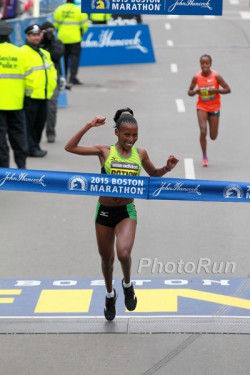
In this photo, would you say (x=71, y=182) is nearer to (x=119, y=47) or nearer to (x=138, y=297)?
(x=138, y=297)

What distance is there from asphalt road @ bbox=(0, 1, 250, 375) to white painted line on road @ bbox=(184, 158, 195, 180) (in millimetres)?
92

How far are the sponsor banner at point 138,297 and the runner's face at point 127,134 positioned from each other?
167 cm

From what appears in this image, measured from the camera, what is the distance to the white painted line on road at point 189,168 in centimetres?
1622

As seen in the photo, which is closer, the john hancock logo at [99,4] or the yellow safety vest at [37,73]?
the john hancock logo at [99,4]

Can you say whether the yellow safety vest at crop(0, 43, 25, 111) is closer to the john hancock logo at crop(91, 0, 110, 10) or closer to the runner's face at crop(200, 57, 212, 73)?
the runner's face at crop(200, 57, 212, 73)

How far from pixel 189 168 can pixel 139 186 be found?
7.97 meters

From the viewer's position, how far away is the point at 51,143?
19.7m

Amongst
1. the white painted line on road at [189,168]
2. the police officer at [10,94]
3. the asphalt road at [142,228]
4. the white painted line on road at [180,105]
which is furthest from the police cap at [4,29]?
the white painted line on road at [180,105]

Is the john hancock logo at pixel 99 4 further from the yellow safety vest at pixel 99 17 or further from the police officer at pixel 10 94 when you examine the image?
the yellow safety vest at pixel 99 17

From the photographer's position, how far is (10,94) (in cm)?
1531

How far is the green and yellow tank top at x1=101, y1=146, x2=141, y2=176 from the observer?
9.23 metres

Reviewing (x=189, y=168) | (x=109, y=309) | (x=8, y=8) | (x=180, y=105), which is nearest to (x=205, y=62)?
(x=189, y=168)

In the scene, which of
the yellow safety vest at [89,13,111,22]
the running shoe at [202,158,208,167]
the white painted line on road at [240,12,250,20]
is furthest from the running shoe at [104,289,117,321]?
the white painted line on road at [240,12,250,20]

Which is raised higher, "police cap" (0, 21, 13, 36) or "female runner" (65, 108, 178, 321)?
"female runner" (65, 108, 178, 321)
